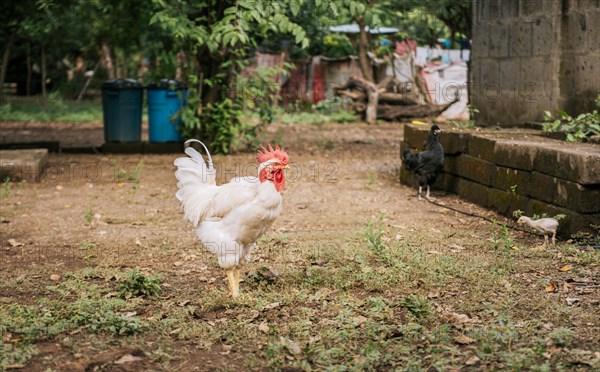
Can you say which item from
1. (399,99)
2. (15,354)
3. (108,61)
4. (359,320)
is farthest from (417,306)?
(108,61)

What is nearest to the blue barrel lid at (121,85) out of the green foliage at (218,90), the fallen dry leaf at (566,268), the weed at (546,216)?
the green foliage at (218,90)

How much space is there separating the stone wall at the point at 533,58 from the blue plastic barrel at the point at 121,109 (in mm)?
6029

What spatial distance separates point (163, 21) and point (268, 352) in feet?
23.8

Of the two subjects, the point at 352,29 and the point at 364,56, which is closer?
the point at 364,56

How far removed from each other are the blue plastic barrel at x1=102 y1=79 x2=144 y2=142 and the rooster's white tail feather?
26.8ft

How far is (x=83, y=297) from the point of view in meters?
5.22

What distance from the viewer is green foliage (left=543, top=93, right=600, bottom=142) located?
8305mm

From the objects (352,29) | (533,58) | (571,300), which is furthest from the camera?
(352,29)

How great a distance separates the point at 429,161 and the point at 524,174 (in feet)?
5.47

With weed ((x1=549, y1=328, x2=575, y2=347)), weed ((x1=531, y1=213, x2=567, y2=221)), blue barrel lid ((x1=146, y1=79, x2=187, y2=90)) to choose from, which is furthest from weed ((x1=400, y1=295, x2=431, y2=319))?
blue barrel lid ((x1=146, y1=79, x2=187, y2=90))

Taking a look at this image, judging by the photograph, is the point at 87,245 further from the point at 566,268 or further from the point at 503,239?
the point at 566,268

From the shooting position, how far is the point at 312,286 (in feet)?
17.9

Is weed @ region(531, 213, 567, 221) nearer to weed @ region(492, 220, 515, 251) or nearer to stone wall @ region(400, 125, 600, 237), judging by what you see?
stone wall @ region(400, 125, 600, 237)

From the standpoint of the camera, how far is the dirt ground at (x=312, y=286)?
417cm
